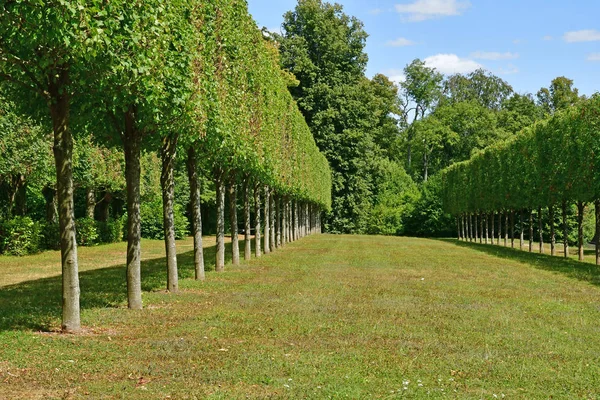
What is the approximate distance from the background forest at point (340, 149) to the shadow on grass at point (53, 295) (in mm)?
4594

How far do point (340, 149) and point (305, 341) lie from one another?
6841cm

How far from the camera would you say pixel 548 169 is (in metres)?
39.3

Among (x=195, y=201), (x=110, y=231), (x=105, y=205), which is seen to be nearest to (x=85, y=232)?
(x=110, y=231)

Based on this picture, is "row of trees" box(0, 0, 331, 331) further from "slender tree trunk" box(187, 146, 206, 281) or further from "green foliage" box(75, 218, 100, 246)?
"green foliage" box(75, 218, 100, 246)

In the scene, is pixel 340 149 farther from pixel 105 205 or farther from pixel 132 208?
pixel 132 208

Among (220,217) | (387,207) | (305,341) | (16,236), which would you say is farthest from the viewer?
(387,207)

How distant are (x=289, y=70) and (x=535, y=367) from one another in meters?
70.3

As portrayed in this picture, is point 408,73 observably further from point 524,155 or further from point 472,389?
point 472,389

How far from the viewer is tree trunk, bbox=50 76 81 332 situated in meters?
11.3

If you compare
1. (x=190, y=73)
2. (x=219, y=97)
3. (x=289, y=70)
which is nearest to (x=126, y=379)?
(x=190, y=73)

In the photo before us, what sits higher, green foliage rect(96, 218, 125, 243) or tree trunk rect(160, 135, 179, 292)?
tree trunk rect(160, 135, 179, 292)

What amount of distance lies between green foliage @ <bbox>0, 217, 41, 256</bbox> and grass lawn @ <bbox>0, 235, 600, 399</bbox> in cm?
1252

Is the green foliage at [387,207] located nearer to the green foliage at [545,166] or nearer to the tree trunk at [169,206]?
the green foliage at [545,166]

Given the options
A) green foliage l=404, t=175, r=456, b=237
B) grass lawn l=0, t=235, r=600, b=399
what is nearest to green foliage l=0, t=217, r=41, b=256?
grass lawn l=0, t=235, r=600, b=399
